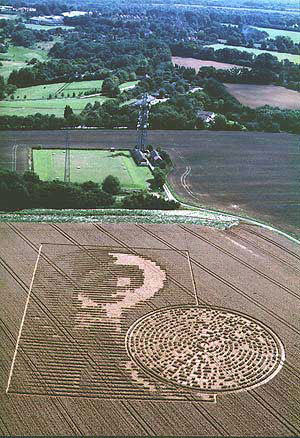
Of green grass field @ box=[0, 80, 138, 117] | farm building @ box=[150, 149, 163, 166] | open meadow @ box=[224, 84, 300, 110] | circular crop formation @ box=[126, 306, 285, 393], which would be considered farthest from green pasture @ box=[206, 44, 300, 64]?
circular crop formation @ box=[126, 306, 285, 393]

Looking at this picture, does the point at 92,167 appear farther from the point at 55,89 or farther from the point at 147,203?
the point at 55,89

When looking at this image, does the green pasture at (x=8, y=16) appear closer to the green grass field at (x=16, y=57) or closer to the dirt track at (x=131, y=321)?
the green grass field at (x=16, y=57)

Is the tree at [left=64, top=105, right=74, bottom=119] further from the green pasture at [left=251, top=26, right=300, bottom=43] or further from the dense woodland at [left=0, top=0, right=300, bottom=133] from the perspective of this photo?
the green pasture at [left=251, top=26, right=300, bottom=43]

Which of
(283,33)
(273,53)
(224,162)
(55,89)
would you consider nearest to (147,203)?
(224,162)

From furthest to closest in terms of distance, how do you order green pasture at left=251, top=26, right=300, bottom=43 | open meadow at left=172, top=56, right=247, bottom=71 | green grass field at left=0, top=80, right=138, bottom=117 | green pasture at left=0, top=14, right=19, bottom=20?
green pasture at left=251, top=26, right=300, bottom=43 → open meadow at left=172, top=56, right=247, bottom=71 → green pasture at left=0, top=14, right=19, bottom=20 → green grass field at left=0, top=80, right=138, bottom=117

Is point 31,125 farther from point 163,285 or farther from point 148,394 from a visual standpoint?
point 148,394

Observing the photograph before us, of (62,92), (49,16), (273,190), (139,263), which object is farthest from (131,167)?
(49,16)

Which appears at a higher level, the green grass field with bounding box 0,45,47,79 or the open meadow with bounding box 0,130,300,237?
the green grass field with bounding box 0,45,47,79
